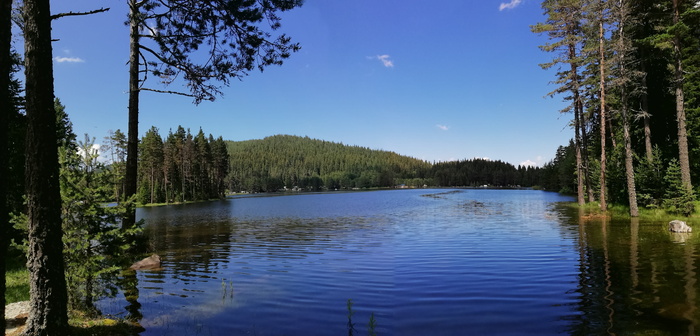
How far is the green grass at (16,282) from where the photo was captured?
9.52 meters

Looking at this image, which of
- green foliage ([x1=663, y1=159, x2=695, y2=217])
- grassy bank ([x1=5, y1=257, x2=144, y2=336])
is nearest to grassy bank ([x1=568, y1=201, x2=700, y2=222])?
green foliage ([x1=663, y1=159, x2=695, y2=217])

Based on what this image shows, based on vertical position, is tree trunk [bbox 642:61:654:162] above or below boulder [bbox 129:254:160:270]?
above

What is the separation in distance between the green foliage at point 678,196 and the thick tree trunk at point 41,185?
29218 millimetres

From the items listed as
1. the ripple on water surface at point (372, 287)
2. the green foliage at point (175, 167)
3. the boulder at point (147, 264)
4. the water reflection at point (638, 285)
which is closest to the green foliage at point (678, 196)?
the water reflection at point (638, 285)

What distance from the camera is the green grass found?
952 centimetres

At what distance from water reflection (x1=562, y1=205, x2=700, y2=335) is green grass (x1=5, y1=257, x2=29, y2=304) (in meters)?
13.0

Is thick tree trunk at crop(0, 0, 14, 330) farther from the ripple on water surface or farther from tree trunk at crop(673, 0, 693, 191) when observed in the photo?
tree trunk at crop(673, 0, 693, 191)

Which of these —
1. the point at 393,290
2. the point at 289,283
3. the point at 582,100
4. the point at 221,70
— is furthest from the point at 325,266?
the point at 582,100

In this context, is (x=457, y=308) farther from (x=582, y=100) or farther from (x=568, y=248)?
(x=582, y=100)

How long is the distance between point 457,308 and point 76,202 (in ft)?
28.2

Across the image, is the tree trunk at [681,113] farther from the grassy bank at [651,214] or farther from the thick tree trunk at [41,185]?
the thick tree trunk at [41,185]

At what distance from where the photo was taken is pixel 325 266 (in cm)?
1305

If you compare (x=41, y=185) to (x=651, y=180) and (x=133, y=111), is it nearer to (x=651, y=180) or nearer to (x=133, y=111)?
(x=133, y=111)

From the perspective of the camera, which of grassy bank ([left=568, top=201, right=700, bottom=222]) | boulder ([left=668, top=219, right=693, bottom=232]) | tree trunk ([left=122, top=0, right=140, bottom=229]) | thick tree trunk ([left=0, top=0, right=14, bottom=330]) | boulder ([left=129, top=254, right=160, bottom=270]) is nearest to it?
thick tree trunk ([left=0, top=0, right=14, bottom=330])
